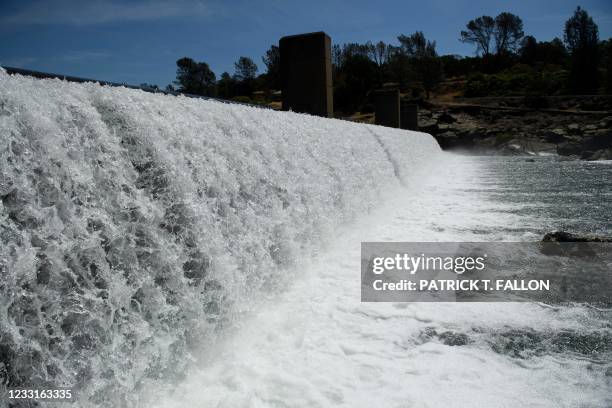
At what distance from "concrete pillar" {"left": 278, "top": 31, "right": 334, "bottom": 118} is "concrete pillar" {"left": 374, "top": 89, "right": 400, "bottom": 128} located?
40.6ft

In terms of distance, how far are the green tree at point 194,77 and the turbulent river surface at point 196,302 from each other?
48.5m

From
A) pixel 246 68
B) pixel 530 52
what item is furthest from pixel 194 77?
pixel 530 52

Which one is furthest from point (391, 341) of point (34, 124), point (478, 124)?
point (478, 124)

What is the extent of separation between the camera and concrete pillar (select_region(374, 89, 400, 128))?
72.3 ft

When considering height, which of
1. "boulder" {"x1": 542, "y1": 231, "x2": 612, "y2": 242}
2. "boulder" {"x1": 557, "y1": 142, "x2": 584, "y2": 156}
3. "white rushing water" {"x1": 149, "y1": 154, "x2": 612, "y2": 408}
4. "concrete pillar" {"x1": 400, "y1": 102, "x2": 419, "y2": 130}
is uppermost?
"concrete pillar" {"x1": 400, "y1": 102, "x2": 419, "y2": 130}

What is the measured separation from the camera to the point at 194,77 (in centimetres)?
4966

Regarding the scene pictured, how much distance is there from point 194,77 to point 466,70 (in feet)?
127

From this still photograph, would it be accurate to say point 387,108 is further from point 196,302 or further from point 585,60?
point 585,60

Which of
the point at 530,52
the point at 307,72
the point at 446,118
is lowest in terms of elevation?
the point at 307,72

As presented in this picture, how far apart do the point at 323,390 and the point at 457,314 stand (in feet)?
4.24

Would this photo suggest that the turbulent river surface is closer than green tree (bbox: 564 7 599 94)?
Yes

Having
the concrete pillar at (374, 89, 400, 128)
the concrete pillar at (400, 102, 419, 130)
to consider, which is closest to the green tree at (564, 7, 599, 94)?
the concrete pillar at (400, 102, 419, 130)

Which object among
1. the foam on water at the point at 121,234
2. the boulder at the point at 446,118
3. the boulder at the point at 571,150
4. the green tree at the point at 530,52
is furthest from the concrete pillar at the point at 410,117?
the green tree at the point at 530,52

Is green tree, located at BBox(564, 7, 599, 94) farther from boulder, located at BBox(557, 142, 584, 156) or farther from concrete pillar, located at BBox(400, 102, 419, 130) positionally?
boulder, located at BBox(557, 142, 584, 156)
